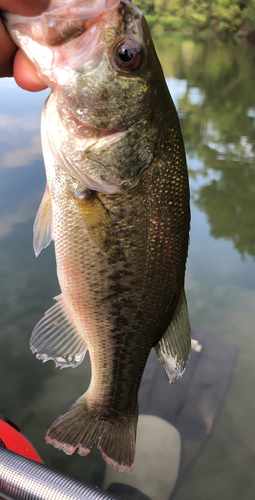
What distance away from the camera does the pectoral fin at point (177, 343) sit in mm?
1431

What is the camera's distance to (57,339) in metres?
1.45

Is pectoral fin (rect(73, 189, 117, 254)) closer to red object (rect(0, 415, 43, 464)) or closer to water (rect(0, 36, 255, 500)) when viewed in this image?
red object (rect(0, 415, 43, 464))

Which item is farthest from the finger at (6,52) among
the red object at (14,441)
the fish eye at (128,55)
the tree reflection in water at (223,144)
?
the tree reflection in water at (223,144)

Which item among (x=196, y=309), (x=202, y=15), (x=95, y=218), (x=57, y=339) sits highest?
(x=202, y=15)

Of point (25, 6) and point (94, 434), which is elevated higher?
point (25, 6)

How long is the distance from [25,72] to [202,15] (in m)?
55.0

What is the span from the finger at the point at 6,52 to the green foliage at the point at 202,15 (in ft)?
139

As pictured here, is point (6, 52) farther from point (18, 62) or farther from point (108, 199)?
point (108, 199)

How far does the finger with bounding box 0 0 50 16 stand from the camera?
2.79 feet

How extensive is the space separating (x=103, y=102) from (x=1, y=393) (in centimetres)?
370

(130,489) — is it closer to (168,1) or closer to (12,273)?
(12,273)

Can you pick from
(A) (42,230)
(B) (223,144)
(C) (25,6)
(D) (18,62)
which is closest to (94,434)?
(A) (42,230)

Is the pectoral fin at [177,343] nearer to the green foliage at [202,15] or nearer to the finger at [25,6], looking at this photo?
the finger at [25,6]

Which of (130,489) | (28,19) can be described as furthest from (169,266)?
(130,489)
